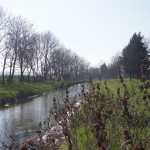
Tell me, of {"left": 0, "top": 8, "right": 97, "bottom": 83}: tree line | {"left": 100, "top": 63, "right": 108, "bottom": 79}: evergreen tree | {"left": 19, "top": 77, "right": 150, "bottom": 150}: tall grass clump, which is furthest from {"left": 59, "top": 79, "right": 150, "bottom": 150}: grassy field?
{"left": 100, "top": 63, "right": 108, "bottom": 79}: evergreen tree

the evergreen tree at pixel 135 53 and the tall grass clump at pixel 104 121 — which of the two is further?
the evergreen tree at pixel 135 53

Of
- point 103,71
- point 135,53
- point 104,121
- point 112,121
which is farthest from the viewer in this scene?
point 103,71

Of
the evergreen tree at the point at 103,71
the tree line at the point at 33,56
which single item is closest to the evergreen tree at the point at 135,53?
the tree line at the point at 33,56

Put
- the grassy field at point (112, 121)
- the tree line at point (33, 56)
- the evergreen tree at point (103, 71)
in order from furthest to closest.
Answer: the evergreen tree at point (103, 71) < the tree line at point (33, 56) < the grassy field at point (112, 121)

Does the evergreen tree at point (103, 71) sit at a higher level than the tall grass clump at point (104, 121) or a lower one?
higher

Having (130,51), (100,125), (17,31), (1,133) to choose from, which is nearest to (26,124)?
(1,133)

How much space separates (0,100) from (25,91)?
1211cm

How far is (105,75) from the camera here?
513 feet

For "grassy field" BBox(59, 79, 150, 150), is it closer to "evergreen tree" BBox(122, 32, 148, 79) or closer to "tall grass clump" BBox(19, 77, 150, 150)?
"tall grass clump" BBox(19, 77, 150, 150)

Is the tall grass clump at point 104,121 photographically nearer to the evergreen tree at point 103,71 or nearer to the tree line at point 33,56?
the tree line at point 33,56

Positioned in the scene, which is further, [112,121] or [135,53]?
[135,53]

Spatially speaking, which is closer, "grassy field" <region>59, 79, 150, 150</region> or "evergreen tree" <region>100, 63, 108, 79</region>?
"grassy field" <region>59, 79, 150, 150</region>

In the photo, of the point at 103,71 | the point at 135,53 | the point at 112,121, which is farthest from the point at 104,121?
the point at 103,71

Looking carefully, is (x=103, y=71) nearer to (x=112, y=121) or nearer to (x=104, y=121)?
(x=112, y=121)
